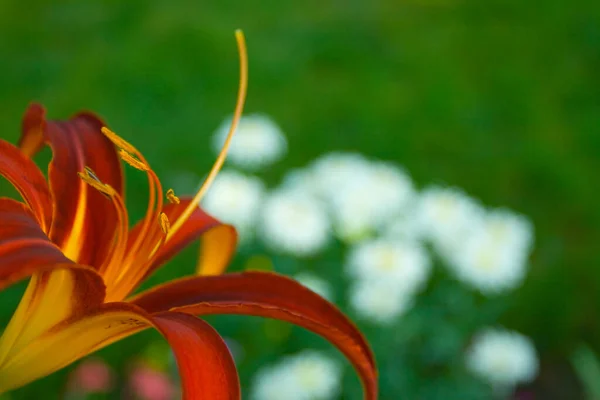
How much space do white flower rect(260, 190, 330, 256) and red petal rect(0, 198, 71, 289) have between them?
3.35ft

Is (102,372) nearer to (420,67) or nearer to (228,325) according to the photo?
(228,325)

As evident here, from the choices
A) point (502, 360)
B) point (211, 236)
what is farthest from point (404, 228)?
point (211, 236)

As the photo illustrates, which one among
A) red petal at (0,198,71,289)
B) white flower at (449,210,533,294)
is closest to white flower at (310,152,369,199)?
white flower at (449,210,533,294)

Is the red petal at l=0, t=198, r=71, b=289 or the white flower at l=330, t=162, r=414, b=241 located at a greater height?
the red petal at l=0, t=198, r=71, b=289

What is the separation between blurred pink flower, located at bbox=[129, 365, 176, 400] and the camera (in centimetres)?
150

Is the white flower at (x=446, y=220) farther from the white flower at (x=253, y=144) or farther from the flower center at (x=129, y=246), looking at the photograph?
the flower center at (x=129, y=246)

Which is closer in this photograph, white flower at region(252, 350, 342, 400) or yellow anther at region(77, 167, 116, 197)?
yellow anther at region(77, 167, 116, 197)

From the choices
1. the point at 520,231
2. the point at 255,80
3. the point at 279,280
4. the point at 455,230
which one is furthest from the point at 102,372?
the point at 255,80

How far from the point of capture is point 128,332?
62 centimetres

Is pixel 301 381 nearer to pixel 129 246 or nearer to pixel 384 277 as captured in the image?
pixel 384 277

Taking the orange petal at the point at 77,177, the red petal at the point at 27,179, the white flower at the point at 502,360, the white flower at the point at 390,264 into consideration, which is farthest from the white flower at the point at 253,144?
the red petal at the point at 27,179

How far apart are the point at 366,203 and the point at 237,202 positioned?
24 cm

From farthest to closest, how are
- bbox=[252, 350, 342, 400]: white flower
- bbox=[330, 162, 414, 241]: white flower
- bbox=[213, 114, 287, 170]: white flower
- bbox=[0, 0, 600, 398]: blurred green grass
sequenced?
1. bbox=[0, 0, 600, 398]: blurred green grass
2. bbox=[213, 114, 287, 170]: white flower
3. bbox=[330, 162, 414, 241]: white flower
4. bbox=[252, 350, 342, 400]: white flower

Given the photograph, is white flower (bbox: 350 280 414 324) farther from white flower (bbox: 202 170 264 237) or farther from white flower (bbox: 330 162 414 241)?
white flower (bbox: 202 170 264 237)
